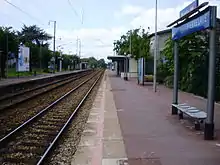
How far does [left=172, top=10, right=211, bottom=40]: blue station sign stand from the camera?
876 cm

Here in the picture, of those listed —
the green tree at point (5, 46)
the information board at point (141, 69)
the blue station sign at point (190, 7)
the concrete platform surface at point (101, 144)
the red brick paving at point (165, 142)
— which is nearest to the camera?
the red brick paving at point (165, 142)

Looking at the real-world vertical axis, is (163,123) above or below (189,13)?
below

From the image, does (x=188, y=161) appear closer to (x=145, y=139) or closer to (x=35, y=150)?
(x=145, y=139)

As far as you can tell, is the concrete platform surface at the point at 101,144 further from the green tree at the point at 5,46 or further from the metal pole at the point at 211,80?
the green tree at the point at 5,46

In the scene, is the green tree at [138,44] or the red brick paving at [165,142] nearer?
the red brick paving at [165,142]

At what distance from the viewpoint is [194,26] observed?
990cm

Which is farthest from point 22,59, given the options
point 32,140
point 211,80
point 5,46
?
point 211,80

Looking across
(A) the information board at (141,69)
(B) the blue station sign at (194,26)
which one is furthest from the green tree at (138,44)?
(B) the blue station sign at (194,26)

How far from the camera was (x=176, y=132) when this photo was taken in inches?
395

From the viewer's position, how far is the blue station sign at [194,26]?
876 centimetres

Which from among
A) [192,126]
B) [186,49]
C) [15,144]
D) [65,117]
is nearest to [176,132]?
[192,126]

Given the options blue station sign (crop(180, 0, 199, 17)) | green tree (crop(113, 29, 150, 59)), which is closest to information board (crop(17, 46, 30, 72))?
green tree (crop(113, 29, 150, 59))

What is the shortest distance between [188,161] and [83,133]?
4173mm

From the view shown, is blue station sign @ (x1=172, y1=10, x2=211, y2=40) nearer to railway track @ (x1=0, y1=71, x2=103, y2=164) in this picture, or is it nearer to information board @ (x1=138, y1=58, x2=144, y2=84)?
railway track @ (x1=0, y1=71, x2=103, y2=164)
